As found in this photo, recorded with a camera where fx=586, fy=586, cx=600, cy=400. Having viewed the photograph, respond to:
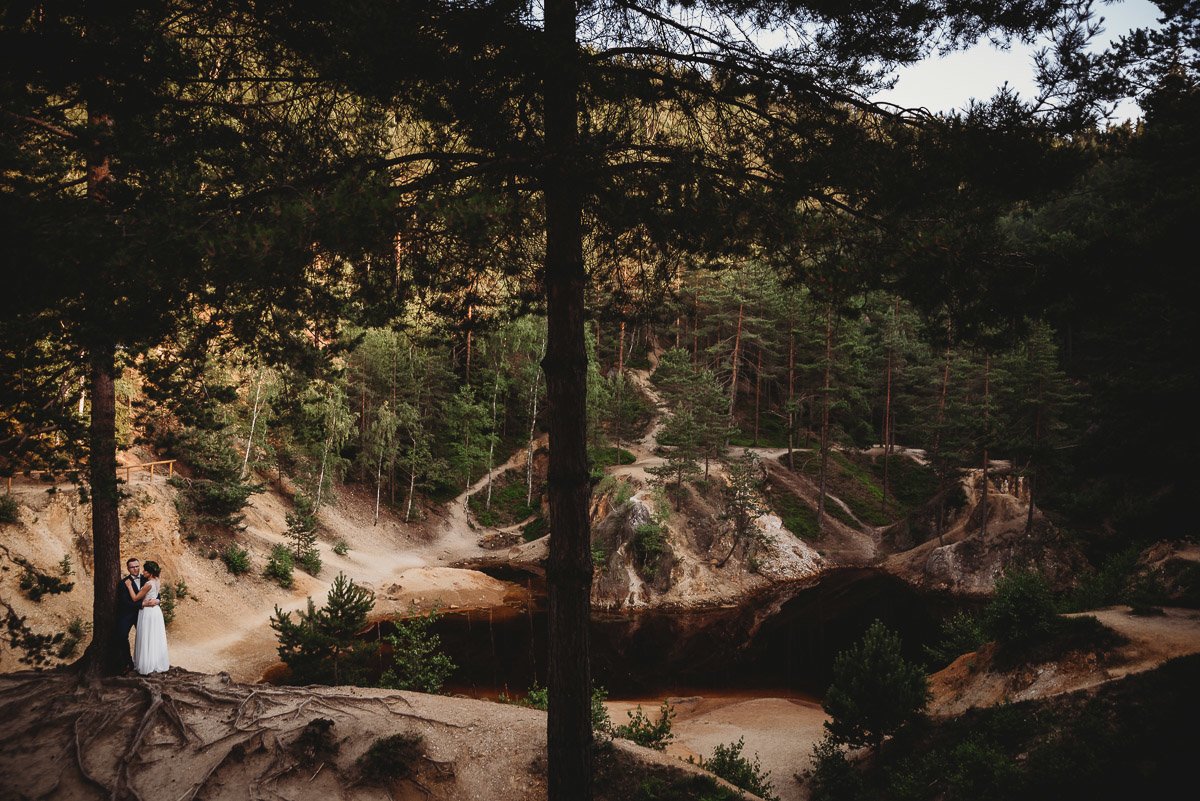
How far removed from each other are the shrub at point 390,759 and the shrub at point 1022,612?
11996 mm

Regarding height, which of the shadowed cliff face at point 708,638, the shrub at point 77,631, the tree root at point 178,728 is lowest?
the shadowed cliff face at point 708,638

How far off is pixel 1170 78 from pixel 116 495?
1221 cm

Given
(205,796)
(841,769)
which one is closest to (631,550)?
(841,769)

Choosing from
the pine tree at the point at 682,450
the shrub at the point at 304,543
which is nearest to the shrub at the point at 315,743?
the shrub at the point at 304,543

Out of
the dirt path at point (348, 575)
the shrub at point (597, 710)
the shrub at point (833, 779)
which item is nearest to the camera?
the shrub at point (597, 710)

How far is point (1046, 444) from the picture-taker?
2408 cm

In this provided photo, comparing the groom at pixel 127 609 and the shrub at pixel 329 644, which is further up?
the groom at pixel 127 609

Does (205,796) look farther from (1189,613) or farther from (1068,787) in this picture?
(1189,613)

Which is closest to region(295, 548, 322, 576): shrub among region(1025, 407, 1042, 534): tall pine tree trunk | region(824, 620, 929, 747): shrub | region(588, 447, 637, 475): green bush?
region(588, 447, 637, 475): green bush

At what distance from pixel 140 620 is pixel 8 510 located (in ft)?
37.3

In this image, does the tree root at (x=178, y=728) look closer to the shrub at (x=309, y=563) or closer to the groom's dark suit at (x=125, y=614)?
the groom's dark suit at (x=125, y=614)

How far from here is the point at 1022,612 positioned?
483 inches

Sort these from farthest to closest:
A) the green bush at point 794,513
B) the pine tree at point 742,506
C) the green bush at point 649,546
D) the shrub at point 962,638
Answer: the green bush at point 794,513, the pine tree at point 742,506, the green bush at point 649,546, the shrub at point 962,638

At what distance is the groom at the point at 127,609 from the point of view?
8.55 meters
